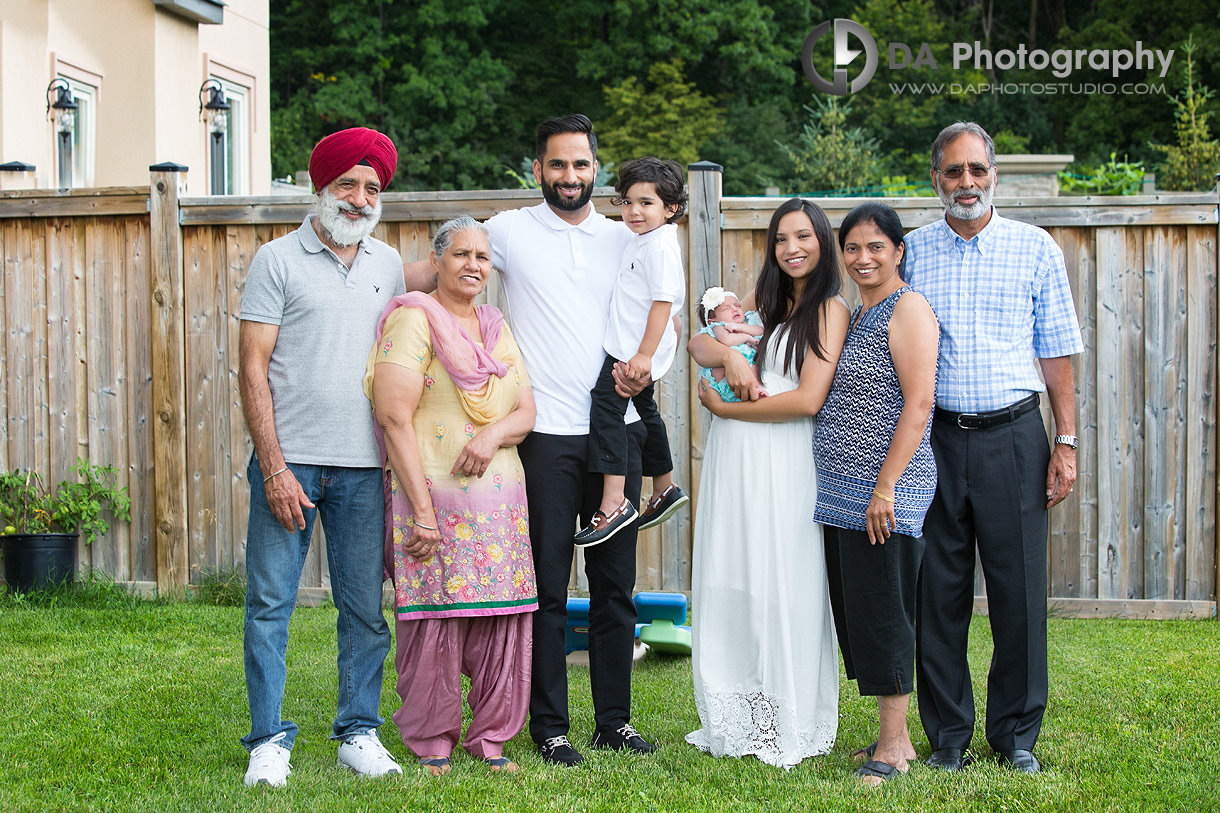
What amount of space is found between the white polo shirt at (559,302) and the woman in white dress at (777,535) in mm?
404

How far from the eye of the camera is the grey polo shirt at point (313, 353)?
10.9 feet

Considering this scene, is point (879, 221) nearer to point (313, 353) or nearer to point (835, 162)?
point (313, 353)

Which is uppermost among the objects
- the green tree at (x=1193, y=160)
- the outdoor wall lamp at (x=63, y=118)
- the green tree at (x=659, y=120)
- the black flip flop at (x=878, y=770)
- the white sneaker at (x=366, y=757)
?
the green tree at (x=659, y=120)

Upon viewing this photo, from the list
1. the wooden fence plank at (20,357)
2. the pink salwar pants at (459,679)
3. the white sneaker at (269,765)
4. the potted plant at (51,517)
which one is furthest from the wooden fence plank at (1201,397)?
the wooden fence plank at (20,357)

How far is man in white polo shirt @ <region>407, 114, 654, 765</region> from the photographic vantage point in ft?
11.7

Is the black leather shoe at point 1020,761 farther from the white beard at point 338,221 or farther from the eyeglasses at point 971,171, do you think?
the white beard at point 338,221

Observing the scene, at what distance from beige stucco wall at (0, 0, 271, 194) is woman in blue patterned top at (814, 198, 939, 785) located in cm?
823

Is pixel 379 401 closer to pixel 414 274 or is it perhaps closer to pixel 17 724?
pixel 414 274

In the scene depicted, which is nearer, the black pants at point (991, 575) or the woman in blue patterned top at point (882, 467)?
the woman in blue patterned top at point (882, 467)

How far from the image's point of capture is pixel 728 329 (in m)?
3.65

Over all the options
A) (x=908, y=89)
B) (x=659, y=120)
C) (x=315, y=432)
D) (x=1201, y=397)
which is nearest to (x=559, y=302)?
(x=315, y=432)

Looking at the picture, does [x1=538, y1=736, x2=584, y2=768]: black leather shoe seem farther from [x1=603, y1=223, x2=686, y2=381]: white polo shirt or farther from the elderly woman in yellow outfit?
[x1=603, y1=223, x2=686, y2=381]: white polo shirt

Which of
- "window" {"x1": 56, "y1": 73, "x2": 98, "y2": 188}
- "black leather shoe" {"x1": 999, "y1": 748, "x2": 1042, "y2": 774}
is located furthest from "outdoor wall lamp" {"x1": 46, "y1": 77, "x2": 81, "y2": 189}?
"black leather shoe" {"x1": 999, "y1": 748, "x2": 1042, "y2": 774}

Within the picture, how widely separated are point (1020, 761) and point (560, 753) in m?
1.41
